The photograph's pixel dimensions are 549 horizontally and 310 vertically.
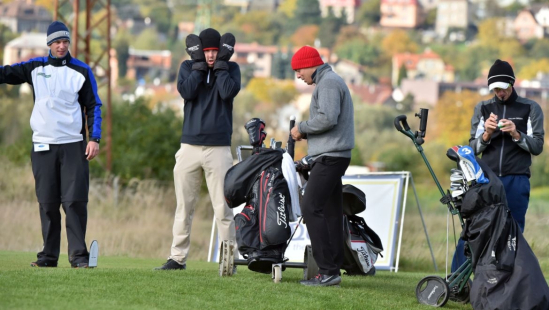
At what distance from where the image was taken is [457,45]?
16638 centimetres

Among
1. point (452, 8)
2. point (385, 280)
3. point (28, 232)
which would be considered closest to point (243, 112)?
point (28, 232)

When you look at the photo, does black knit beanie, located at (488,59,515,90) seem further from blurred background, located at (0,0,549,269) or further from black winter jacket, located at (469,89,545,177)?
blurred background, located at (0,0,549,269)

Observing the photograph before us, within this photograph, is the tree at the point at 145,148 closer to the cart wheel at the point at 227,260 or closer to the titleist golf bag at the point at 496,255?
the cart wheel at the point at 227,260

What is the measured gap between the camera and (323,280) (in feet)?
25.2

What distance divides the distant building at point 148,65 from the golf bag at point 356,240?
430ft

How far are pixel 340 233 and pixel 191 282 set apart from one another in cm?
140

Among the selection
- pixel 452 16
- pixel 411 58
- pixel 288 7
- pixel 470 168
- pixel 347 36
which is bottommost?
pixel 470 168

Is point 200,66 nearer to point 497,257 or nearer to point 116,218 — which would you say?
point 497,257

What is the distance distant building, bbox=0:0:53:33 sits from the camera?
445 feet

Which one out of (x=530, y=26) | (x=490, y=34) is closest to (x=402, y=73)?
(x=490, y=34)

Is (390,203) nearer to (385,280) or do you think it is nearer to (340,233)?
(385,280)

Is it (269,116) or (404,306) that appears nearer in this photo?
(404,306)

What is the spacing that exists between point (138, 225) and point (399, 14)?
573ft

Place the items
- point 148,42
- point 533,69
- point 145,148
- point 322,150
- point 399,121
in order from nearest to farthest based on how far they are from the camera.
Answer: point 322,150
point 399,121
point 145,148
point 533,69
point 148,42
